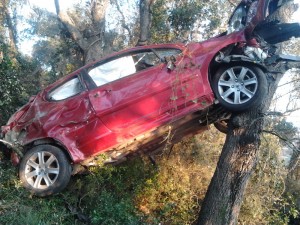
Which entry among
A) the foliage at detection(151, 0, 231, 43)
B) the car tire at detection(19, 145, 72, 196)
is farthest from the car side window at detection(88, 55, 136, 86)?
the foliage at detection(151, 0, 231, 43)

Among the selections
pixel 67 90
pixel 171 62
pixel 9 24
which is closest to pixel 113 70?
pixel 67 90

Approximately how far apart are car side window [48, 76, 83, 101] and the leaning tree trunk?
2.71 meters

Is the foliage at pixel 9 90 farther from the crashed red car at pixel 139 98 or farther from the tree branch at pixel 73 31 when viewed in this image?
the tree branch at pixel 73 31

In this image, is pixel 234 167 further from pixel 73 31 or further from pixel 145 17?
pixel 73 31

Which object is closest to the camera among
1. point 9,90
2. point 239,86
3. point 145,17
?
A: point 239,86

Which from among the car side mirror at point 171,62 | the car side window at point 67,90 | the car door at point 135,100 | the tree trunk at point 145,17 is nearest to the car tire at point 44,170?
the car side window at point 67,90

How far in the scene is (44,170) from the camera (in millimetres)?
5934

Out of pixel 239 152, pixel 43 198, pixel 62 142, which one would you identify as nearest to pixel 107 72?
pixel 62 142

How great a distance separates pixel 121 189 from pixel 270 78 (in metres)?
3.56

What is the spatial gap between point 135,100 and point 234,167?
7.51 feet

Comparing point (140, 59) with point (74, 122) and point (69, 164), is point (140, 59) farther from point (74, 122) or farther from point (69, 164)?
point (69, 164)

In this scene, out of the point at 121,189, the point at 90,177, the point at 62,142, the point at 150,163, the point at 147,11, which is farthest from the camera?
the point at 147,11

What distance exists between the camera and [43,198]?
602 centimetres

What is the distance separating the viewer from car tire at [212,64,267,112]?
218 inches
